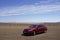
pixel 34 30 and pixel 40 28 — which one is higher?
pixel 40 28

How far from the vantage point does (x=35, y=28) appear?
24047mm

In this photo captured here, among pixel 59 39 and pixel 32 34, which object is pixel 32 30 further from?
pixel 59 39

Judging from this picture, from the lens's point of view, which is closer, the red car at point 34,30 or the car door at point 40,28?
the red car at point 34,30

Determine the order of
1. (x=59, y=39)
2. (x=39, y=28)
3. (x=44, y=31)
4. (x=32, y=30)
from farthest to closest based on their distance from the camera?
1. (x=44, y=31)
2. (x=39, y=28)
3. (x=32, y=30)
4. (x=59, y=39)

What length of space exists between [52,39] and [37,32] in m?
6.04

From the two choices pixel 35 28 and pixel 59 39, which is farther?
pixel 35 28

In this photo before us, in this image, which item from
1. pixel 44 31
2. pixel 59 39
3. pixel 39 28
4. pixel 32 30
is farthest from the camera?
pixel 44 31

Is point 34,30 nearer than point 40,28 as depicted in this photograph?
Yes

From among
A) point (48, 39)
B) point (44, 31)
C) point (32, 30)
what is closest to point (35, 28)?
point (32, 30)

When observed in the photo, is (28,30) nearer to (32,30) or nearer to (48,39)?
(32,30)

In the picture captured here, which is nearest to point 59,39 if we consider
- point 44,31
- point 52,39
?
point 52,39

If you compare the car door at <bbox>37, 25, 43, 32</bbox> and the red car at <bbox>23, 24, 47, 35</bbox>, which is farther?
the car door at <bbox>37, 25, 43, 32</bbox>

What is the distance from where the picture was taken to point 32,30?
23.4m

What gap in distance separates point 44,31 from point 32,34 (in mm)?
3779
